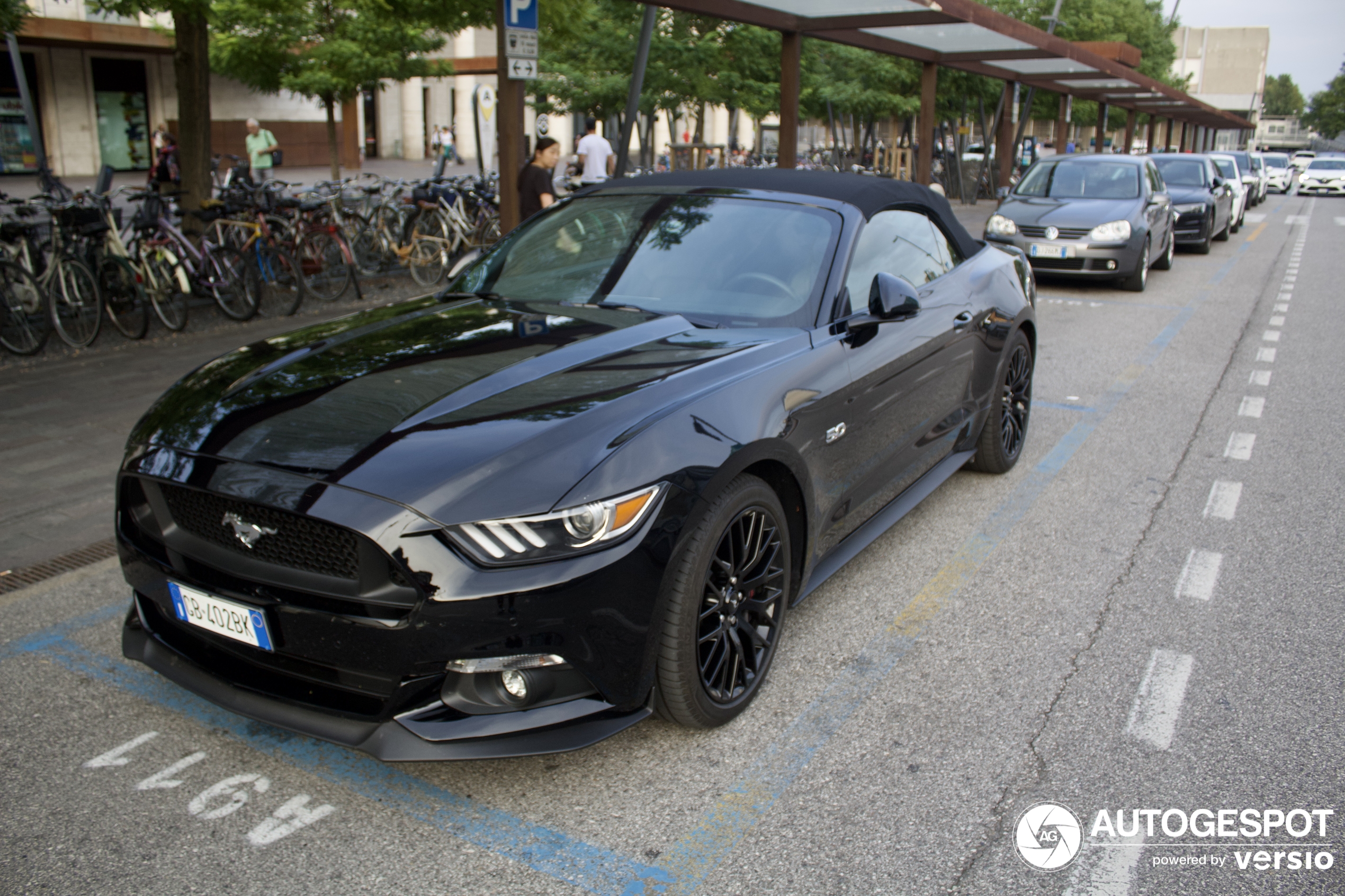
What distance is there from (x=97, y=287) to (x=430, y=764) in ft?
23.1

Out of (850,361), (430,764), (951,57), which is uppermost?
(951,57)

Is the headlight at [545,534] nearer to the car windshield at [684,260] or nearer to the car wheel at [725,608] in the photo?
the car wheel at [725,608]

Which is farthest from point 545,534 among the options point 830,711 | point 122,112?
point 122,112

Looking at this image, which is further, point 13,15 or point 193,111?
point 193,111

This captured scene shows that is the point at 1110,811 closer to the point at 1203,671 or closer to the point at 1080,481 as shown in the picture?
the point at 1203,671

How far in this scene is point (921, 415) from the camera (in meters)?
4.43

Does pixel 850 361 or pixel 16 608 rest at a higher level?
pixel 850 361

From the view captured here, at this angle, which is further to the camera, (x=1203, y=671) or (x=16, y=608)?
(x=16, y=608)

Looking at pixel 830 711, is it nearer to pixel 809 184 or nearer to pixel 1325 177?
pixel 809 184

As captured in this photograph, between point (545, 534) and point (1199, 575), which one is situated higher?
point (545, 534)

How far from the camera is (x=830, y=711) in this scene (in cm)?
337

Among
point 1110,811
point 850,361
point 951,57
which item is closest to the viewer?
point 1110,811

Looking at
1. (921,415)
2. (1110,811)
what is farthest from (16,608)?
(1110,811)

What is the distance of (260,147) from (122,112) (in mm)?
15336
